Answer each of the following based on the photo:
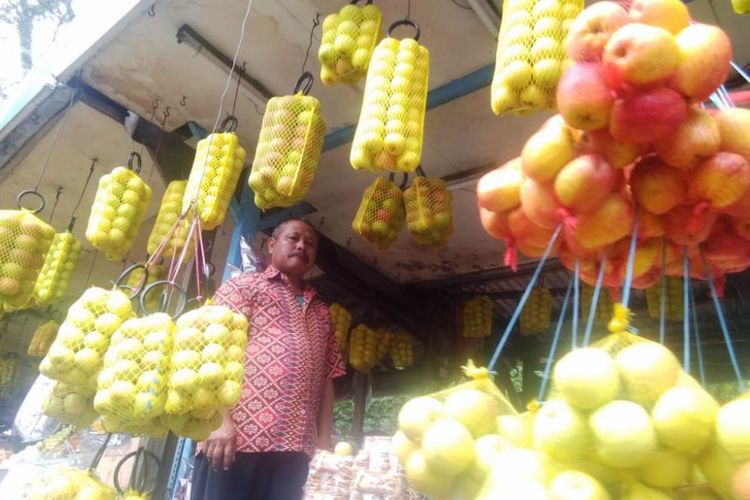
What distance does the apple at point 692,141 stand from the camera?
115 cm

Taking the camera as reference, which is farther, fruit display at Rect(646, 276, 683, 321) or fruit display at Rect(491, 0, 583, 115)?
fruit display at Rect(646, 276, 683, 321)

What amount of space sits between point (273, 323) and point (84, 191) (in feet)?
11.3

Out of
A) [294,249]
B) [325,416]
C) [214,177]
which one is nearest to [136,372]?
[294,249]

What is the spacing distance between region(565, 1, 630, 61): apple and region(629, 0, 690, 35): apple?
31 mm

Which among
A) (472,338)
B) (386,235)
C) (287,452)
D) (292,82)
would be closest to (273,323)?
(287,452)

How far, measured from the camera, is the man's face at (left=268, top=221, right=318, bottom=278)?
3279mm

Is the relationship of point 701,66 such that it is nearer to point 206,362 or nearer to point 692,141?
point 692,141

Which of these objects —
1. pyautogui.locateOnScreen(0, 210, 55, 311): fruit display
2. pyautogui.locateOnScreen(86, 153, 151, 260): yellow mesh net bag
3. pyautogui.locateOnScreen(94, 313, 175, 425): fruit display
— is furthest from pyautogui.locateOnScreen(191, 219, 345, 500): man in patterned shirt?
pyautogui.locateOnScreen(0, 210, 55, 311): fruit display

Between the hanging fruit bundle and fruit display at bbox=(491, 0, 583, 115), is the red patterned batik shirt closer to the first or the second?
the hanging fruit bundle

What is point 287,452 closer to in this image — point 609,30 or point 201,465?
point 201,465

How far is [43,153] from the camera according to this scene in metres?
4.83

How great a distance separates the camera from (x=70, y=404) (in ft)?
7.41

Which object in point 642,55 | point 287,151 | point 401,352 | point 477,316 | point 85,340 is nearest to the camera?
point 642,55

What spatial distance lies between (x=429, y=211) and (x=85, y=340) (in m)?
2.12
